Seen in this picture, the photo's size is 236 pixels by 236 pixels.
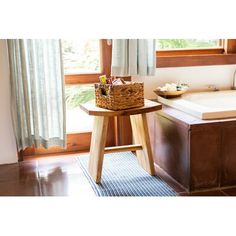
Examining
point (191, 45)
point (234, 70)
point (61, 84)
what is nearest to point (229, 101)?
point (234, 70)

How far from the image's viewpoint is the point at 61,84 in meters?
2.93

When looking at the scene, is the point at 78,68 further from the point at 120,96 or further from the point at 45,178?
the point at 45,178

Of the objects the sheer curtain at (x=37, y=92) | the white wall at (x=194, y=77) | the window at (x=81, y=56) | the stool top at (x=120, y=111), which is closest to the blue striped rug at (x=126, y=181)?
the sheer curtain at (x=37, y=92)

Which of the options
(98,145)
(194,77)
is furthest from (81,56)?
(194,77)

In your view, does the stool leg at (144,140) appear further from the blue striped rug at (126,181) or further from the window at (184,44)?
the window at (184,44)

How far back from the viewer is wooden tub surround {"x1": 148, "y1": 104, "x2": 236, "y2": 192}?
2.41 metres

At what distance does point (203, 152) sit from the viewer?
7.97 ft

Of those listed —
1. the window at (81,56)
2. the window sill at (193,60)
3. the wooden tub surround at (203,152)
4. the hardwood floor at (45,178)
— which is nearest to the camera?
the wooden tub surround at (203,152)

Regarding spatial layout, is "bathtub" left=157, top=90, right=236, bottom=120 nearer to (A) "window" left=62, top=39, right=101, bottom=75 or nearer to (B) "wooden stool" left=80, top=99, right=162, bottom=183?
(B) "wooden stool" left=80, top=99, right=162, bottom=183

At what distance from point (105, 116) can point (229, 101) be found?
4.51 ft

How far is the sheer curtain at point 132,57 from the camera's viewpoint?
297 cm

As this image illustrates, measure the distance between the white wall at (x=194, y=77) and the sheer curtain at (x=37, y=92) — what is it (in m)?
0.81

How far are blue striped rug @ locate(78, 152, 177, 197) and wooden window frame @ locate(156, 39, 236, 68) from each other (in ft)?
3.26
